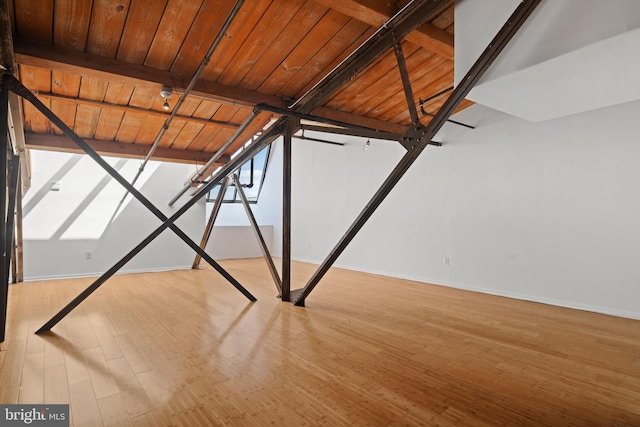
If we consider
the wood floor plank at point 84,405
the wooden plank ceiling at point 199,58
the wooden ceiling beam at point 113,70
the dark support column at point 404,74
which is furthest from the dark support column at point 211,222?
the wood floor plank at point 84,405

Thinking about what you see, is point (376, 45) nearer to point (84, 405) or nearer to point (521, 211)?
point (521, 211)

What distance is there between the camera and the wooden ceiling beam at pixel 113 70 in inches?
111

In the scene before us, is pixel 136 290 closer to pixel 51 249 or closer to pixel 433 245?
pixel 51 249

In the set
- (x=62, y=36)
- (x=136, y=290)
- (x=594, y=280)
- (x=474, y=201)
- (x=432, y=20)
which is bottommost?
(x=136, y=290)

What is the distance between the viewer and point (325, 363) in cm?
253

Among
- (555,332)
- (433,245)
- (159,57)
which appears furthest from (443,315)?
(159,57)

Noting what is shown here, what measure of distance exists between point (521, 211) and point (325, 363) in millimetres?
3963

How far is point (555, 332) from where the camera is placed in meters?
3.34

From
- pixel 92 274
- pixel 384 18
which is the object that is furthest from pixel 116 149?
pixel 384 18

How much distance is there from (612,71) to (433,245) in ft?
12.6

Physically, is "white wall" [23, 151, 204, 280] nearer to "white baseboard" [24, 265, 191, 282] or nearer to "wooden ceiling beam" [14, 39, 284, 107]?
"white baseboard" [24, 265, 191, 282]

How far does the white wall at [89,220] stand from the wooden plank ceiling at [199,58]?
178 cm

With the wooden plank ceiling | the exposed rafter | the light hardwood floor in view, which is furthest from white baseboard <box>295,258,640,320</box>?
the exposed rafter

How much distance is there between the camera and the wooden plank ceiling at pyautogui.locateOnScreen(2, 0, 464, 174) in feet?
8.71
